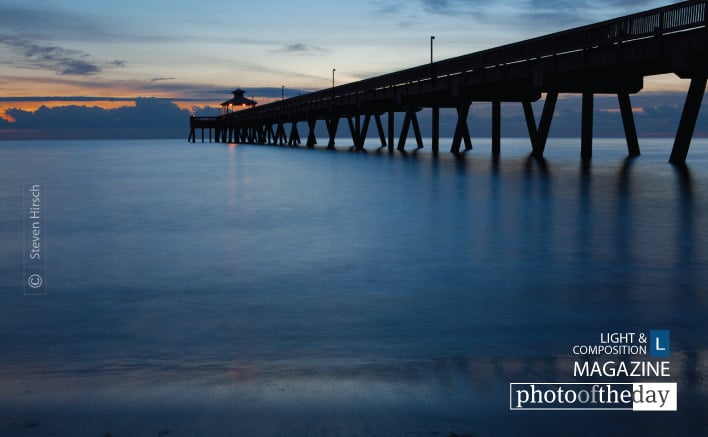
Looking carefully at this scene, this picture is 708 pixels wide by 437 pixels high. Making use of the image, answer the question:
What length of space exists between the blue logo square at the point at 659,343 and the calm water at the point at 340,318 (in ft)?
0.39

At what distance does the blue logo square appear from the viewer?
218 inches

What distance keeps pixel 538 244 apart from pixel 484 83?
28966mm

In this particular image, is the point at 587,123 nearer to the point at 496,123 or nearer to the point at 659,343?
the point at 496,123

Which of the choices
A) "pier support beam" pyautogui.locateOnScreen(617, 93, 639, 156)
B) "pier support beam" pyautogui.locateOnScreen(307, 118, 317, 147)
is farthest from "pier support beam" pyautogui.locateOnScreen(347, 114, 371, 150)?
"pier support beam" pyautogui.locateOnScreen(617, 93, 639, 156)

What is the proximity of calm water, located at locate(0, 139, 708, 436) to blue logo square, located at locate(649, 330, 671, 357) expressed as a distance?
0.39ft

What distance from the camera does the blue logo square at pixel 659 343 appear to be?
18.1ft

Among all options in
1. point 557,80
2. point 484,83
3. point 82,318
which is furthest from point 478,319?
point 484,83

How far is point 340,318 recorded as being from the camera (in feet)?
22.7

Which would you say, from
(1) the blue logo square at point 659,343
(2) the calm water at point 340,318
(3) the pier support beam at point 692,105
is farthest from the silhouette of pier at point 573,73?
(1) the blue logo square at point 659,343

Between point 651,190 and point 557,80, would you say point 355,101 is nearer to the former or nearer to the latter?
point 557,80

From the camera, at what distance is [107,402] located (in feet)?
14.9

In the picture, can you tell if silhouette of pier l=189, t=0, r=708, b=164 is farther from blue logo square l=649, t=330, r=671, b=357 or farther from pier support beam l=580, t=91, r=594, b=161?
blue logo square l=649, t=330, r=671, b=357

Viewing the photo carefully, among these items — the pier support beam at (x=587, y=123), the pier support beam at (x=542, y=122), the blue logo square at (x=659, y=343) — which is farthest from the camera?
the pier support beam at (x=587, y=123)

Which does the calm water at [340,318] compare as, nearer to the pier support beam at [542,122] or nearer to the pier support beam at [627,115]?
the pier support beam at [542,122]
